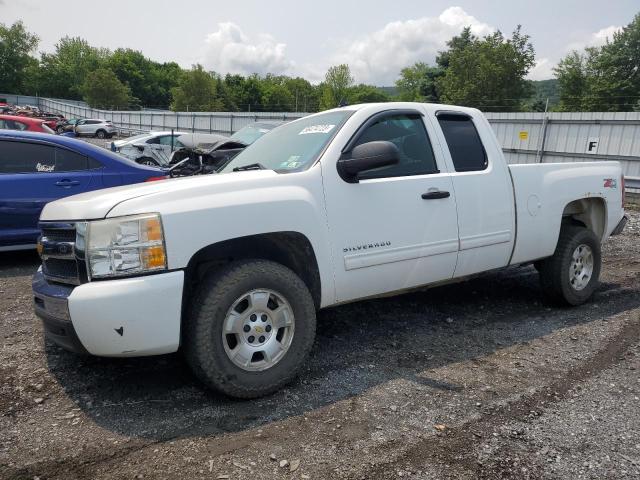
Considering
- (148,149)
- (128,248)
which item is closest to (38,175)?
(128,248)

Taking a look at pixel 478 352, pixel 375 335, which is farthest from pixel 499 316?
pixel 375 335

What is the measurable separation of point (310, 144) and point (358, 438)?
2046mm

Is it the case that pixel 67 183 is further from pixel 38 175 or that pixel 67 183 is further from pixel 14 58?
pixel 14 58

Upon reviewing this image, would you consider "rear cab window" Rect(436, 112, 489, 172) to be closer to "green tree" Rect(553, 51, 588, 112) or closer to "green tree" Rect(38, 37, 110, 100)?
"green tree" Rect(553, 51, 588, 112)

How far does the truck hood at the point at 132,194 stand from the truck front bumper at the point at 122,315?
0.42m

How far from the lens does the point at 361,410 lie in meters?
3.13

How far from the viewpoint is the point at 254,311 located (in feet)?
10.5

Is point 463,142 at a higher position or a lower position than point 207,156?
higher

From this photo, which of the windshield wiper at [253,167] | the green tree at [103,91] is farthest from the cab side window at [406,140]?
the green tree at [103,91]

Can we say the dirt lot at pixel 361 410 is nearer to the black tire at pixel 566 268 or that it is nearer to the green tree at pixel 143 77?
the black tire at pixel 566 268

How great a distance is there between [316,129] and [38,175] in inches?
156

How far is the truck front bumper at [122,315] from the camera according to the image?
9.16 feet

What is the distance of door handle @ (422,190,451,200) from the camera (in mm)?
3902

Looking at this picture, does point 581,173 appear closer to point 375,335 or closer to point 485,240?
point 485,240
